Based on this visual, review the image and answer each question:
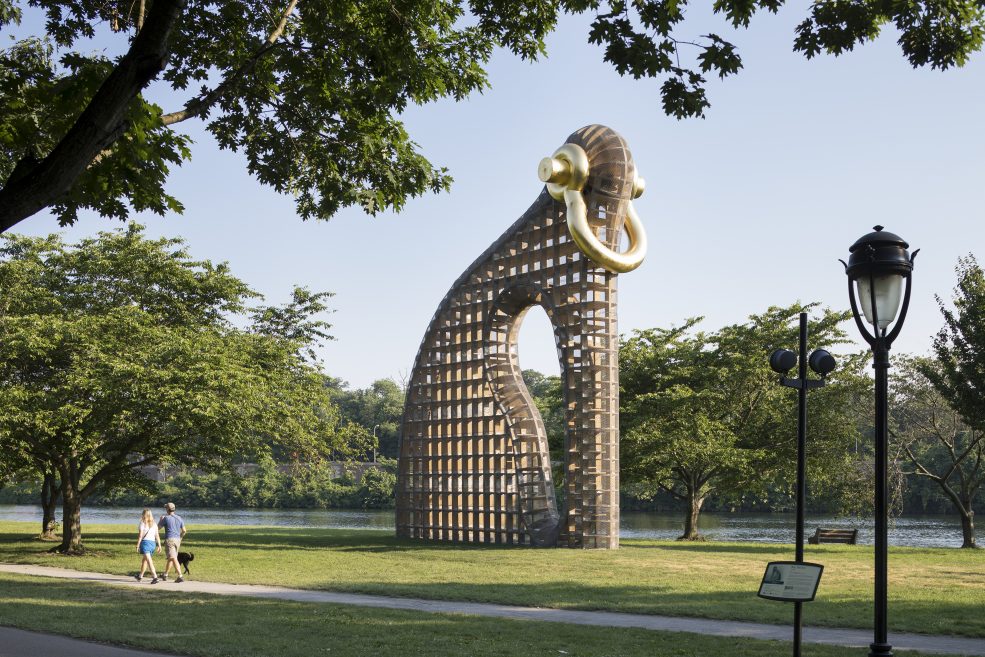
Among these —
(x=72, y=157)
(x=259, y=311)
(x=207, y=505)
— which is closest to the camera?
(x=72, y=157)


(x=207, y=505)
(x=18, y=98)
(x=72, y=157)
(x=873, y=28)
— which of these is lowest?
(x=207, y=505)

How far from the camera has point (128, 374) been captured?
73.0 ft

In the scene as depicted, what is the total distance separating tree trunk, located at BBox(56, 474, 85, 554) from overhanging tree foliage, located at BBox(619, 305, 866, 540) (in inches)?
619

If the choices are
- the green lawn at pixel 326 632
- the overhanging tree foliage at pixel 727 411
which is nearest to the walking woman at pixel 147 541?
the green lawn at pixel 326 632

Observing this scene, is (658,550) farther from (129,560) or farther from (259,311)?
(259,311)

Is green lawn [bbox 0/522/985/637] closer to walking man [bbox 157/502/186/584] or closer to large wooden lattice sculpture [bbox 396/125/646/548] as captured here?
walking man [bbox 157/502/186/584]

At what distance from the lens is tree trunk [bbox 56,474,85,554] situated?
24.2m

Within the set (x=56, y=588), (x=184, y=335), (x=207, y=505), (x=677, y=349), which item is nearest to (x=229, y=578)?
(x=56, y=588)

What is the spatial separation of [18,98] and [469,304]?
20064 mm

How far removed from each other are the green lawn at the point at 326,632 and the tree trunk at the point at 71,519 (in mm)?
10054

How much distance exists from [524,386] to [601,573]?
870 cm

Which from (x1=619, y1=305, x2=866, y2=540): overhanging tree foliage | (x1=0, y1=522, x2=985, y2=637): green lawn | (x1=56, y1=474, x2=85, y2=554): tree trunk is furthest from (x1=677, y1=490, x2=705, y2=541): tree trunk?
(x1=56, y1=474, x2=85, y2=554): tree trunk

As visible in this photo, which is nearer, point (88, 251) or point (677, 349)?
point (88, 251)

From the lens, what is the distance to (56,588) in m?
16.1
